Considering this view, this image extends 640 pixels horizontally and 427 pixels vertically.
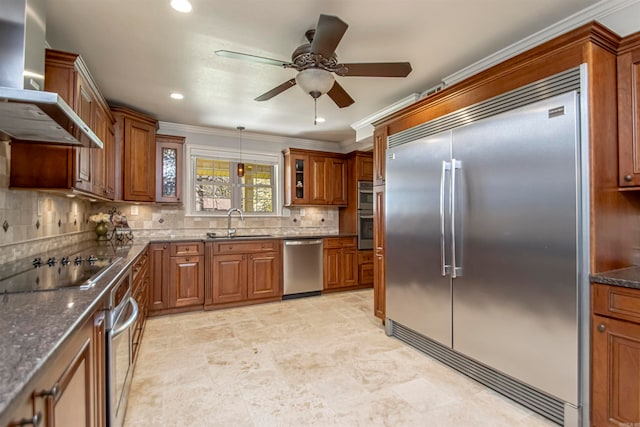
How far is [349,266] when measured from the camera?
512 centimetres

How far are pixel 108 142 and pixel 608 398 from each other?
14.0ft

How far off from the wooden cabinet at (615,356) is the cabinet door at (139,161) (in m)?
4.13

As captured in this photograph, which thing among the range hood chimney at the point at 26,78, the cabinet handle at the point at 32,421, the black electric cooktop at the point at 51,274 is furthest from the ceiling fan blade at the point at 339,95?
the cabinet handle at the point at 32,421

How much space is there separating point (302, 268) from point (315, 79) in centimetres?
305

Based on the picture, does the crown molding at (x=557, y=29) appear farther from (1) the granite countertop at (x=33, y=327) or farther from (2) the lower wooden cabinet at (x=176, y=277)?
(2) the lower wooden cabinet at (x=176, y=277)

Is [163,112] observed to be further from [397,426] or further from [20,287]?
[397,426]

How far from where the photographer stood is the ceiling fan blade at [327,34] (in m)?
1.63

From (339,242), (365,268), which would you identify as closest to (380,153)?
(339,242)

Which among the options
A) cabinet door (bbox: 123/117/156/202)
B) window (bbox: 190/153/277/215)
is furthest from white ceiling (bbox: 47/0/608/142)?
window (bbox: 190/153/277/215)

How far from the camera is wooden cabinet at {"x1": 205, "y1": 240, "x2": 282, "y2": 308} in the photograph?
13.5 feet

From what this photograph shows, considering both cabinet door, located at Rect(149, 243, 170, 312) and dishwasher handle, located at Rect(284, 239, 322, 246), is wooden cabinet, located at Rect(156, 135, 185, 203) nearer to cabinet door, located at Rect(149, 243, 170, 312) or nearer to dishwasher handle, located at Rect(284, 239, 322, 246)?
cabinet door, located at Rect(149, 243, 170, 312)

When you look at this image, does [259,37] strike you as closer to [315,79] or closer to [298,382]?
[315,79]

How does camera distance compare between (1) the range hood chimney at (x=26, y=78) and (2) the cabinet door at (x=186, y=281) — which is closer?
(1) the range hood chimney at (x=26, y=78)

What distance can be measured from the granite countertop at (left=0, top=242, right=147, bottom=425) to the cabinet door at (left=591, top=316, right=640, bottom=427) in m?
2.25
